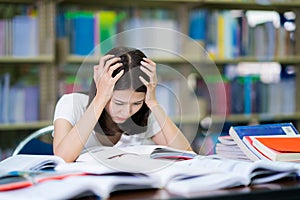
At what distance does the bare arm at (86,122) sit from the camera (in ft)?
3.93

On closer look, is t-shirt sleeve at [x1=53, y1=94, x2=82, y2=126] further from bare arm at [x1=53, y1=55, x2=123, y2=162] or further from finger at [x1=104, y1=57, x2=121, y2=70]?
finger at [x1=104, y1=57, x2=121, y2=70]

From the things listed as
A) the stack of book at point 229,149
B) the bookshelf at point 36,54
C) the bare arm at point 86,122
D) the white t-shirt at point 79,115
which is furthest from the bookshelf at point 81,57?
the stack of book at point 229,149

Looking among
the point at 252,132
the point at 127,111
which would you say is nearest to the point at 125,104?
the point at 127,111

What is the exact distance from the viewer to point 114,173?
959mm

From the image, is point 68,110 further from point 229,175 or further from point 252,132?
point 229,175

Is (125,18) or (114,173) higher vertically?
(125,18)

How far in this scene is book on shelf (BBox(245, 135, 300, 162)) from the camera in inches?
47.2

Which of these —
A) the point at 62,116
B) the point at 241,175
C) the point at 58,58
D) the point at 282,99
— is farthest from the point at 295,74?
the point at 241,175

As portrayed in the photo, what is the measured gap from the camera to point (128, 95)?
1.14 m

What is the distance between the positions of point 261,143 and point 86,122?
0.46 metres

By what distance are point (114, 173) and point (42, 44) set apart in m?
2.30

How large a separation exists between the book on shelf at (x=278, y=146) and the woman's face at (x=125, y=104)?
280 mm

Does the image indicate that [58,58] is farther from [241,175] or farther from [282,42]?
[241,175]

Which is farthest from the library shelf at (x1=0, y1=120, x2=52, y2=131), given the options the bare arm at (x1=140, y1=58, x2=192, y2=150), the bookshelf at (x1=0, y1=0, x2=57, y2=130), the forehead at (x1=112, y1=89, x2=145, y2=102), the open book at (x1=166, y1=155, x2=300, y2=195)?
the open book at (x1=166, y1=155, x2=300, y2=195)
